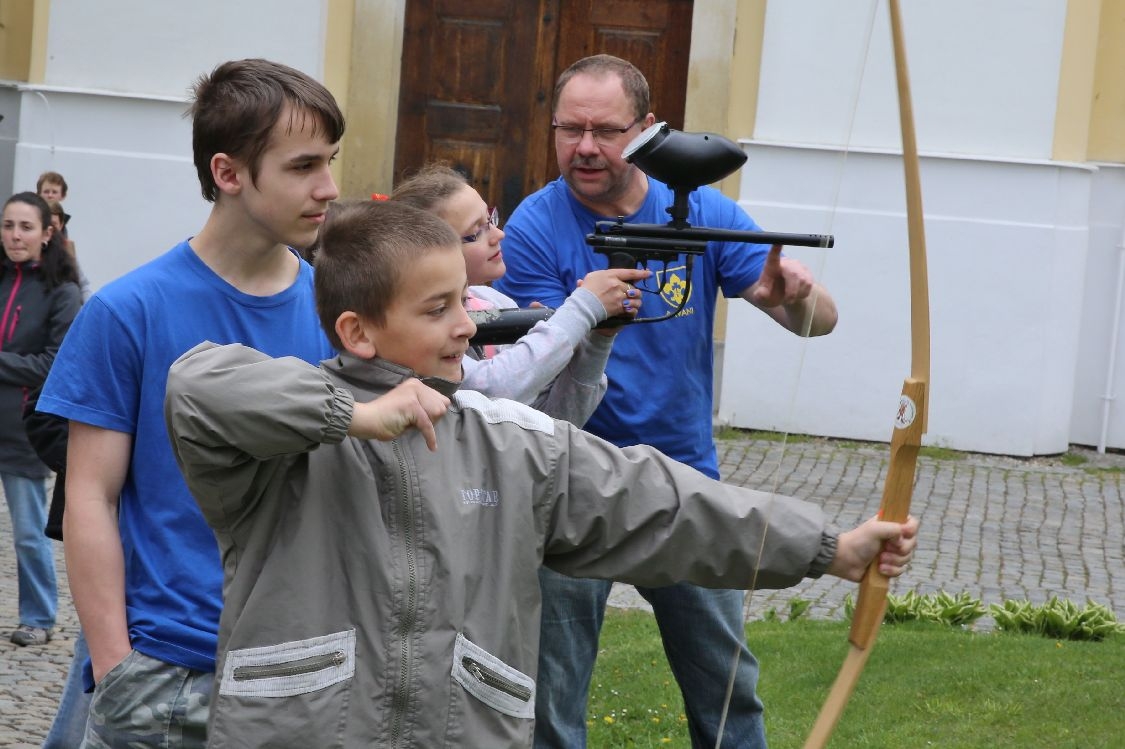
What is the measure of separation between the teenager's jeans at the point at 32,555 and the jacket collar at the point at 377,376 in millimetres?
3956

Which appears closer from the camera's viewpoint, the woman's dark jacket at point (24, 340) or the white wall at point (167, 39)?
the woman's dark jacket at point (24, 340)

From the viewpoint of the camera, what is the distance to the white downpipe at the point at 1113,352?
10711 millimetres

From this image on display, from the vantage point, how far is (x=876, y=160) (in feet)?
34.4

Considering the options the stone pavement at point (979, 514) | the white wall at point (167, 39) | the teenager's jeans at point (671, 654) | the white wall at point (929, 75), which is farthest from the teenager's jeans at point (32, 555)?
the white wall at point (929, 75)

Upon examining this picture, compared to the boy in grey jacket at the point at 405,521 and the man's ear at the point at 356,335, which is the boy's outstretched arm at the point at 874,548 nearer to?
the boy in grey jacket at the point at 405,521

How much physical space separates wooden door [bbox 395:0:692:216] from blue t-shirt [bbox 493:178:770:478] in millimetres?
7722

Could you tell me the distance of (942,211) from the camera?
1045 centimetres

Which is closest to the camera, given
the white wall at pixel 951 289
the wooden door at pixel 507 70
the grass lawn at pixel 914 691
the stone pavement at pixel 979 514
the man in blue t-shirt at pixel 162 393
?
the man in blue t-shirt at pixel 162 393

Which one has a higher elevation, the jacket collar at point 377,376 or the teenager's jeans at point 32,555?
the jacket collar at point 377,376

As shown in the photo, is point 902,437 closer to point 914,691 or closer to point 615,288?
point 615,288

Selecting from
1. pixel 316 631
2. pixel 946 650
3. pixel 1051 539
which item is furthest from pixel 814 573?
pixel 1051 539

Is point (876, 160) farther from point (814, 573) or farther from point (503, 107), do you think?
point (814, 573)

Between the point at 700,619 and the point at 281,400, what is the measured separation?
1.82 meters

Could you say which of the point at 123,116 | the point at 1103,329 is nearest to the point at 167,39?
the point at 123,116
